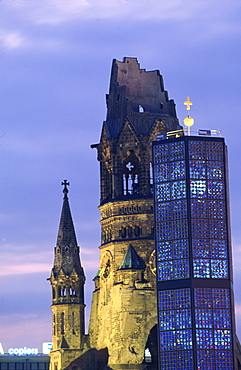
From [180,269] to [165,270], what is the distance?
6.57 ft

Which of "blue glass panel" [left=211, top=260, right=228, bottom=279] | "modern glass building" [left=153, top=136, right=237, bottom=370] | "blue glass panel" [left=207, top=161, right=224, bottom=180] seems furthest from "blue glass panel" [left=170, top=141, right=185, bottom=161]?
"blue glass panel" [left=211, top=260, right=228, bottom=279]

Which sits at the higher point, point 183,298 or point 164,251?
point 164,251

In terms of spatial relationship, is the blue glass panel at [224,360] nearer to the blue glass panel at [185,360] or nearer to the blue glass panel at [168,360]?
the blue glass panel at [185,360]

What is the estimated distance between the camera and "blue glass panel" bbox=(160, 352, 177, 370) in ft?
586

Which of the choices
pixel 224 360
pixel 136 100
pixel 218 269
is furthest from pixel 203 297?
pixel 136 100

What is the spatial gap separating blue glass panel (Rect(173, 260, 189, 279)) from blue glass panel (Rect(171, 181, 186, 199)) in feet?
26.2

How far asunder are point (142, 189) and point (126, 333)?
1892 cm

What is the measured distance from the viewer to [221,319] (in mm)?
179500

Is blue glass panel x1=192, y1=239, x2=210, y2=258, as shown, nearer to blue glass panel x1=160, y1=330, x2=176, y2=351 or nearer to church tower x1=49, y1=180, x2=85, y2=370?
blue glass panel x1=160, y1=330, x2=176, y2=351

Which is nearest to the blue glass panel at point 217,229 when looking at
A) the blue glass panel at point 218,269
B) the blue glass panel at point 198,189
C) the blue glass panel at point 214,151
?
the blue glass panel at point 218,269

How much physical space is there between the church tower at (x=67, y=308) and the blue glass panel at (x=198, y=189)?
21.0m

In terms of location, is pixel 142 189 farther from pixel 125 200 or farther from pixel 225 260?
pixel 225 260

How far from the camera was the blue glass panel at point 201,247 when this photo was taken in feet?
592

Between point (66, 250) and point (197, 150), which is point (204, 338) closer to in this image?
point (197, 150)
